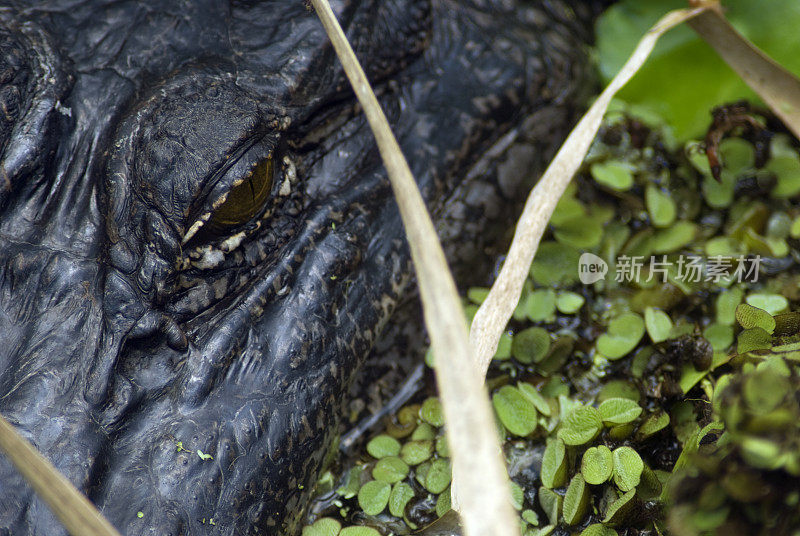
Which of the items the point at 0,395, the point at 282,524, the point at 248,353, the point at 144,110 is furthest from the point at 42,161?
the point at 282,524

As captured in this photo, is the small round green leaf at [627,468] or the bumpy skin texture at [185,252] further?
the small round green leaf at [627,468]

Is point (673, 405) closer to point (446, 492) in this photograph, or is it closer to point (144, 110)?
point (446, 492)

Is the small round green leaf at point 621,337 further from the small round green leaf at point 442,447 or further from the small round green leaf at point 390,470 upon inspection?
the small round green leaf at point 390,470

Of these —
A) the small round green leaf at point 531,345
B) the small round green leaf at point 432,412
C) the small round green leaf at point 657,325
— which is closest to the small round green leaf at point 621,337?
the small round green leaf at point 657,325

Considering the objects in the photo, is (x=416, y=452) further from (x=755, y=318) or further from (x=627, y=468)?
(x=755, y=318)

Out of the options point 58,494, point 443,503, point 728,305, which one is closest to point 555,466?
point 443,503

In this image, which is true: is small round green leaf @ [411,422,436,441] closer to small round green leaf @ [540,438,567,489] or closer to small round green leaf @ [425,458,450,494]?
small round green leaf @ [425,458,450,494]

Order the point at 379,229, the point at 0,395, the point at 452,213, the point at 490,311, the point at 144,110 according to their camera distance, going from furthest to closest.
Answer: the point at 452,213 < the point at 379,229 < the point at 490,311 < the point at 144,110 < the point at 0,395

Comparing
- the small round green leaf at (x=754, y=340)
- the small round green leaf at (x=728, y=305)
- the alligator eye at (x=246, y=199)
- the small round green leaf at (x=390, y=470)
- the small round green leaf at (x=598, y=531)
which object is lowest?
the small round green leaf at (x=728, y=305)
